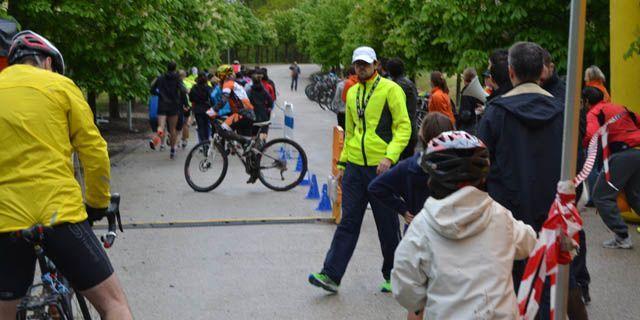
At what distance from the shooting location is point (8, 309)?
4.01 m

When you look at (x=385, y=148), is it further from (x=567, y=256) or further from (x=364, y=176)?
(x=567, y=256)

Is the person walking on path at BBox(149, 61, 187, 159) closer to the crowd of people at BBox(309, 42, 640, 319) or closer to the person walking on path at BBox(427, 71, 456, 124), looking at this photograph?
the person walking on path at BBox(427, 71, 456, 124)

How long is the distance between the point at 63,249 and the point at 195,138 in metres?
19.9

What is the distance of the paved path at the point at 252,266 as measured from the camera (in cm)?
670

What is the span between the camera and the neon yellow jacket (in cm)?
671

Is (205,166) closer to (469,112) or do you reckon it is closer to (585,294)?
(469,112)

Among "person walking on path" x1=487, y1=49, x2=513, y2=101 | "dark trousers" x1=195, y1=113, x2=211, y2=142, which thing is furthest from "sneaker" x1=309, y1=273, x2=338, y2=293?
"dark trousers" x1=195, y1=113, x2=211, y2=142

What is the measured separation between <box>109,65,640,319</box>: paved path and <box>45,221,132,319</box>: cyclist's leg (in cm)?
247

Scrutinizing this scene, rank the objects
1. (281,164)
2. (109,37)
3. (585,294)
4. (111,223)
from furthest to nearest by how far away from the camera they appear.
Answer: (109,37), (281,164), (585,294), (111,223)

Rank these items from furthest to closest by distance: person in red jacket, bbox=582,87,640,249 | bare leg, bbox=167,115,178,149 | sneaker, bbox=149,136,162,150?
1. sneaker, bbox=149,136,162,150
2. bare leg, bbox=167,115,178,149
3. person in red jacket, bbox=582,87,640,249

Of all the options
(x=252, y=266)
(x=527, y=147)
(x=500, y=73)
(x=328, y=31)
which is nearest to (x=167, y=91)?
(x=252, y=266)

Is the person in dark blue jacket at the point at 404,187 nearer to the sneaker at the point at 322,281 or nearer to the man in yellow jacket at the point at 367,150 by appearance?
the man in yellow jacket at the point at 367,150

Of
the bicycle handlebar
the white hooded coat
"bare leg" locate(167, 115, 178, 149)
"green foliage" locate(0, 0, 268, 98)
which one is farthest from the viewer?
"bare leg" locate(167, 115, 178, 149)

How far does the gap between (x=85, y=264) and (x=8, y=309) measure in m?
0.42
